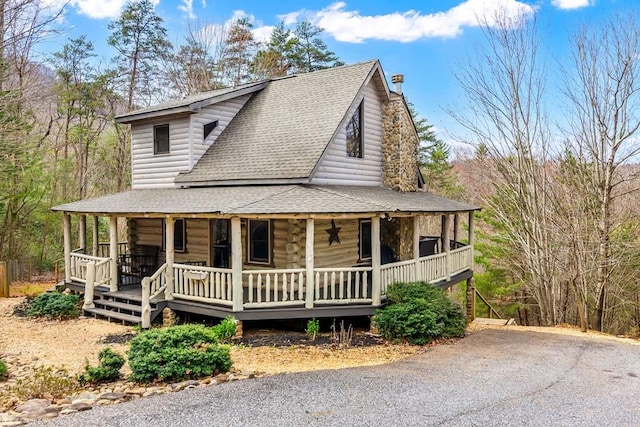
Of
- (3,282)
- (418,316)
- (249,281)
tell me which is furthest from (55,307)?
(418,316)

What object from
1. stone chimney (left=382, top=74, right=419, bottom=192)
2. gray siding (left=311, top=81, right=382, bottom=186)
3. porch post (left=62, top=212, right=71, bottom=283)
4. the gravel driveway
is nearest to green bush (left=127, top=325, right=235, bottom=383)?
the gravel driveway

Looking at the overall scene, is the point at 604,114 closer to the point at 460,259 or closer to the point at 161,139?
the point at 460,259

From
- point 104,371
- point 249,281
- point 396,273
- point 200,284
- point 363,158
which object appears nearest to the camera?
point 104,371

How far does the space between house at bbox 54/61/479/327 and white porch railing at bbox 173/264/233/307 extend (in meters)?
0.04

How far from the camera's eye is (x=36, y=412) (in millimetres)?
5754

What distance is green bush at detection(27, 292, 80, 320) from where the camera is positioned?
Result: 1237 cm

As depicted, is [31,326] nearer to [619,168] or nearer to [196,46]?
[619,168]

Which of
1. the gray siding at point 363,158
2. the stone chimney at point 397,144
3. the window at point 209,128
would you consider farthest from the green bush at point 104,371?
the stone chimney at point 397,144

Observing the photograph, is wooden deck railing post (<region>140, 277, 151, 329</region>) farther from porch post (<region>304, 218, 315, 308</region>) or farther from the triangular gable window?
the triangular gable window

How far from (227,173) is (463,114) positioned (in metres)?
9.49

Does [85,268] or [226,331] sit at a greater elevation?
[85,268]

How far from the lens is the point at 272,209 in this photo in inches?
391

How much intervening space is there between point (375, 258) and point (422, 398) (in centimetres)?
452

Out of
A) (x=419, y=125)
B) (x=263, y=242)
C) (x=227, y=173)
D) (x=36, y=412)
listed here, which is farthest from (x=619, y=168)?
(x=419, y=125)
